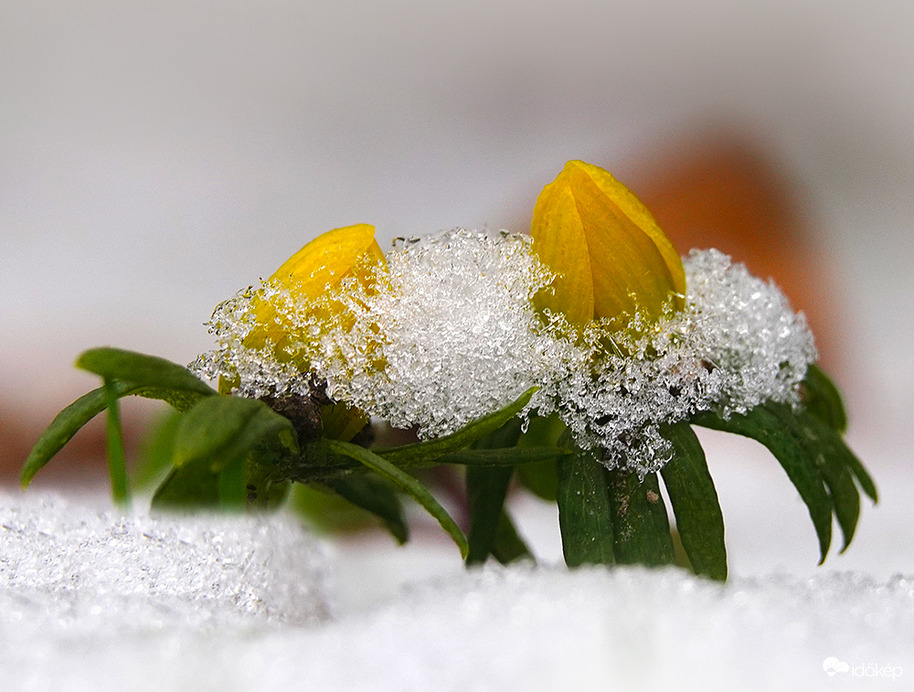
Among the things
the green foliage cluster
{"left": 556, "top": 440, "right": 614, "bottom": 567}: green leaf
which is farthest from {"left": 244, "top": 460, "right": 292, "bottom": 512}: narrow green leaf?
{"left": 556, "top": 440, "right": 614, "bottom": 567}: green leaf

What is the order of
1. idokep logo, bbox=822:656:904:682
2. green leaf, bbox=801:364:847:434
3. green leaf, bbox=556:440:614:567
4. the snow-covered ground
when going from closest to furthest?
idokep logo, bbox=822:656:904:682
green leaf, bbox=556:440:614:567
green leaf, bbox=801:364:847:434
the snow-covered ground

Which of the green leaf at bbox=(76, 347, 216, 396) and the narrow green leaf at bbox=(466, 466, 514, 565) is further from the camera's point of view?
the narrow green leaf at bbox=(466, 466, 514, 565)

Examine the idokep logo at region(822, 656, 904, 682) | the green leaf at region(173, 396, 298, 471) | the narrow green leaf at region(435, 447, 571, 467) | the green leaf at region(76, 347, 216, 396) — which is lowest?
the idokep logo at region(822, 656, 904, 682)

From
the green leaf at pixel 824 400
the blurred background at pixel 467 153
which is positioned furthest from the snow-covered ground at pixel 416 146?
the green leaf at pixel 824 400

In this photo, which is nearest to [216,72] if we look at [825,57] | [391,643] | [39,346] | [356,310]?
[39,346]

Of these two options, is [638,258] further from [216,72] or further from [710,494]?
[216,72]

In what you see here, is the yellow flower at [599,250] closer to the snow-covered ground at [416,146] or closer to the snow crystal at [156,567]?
the snow crystal at [156,567]

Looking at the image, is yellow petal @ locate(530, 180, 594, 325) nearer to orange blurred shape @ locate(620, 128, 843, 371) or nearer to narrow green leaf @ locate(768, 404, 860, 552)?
narrow green leaf @ locate(768, 404, 860, 552)
